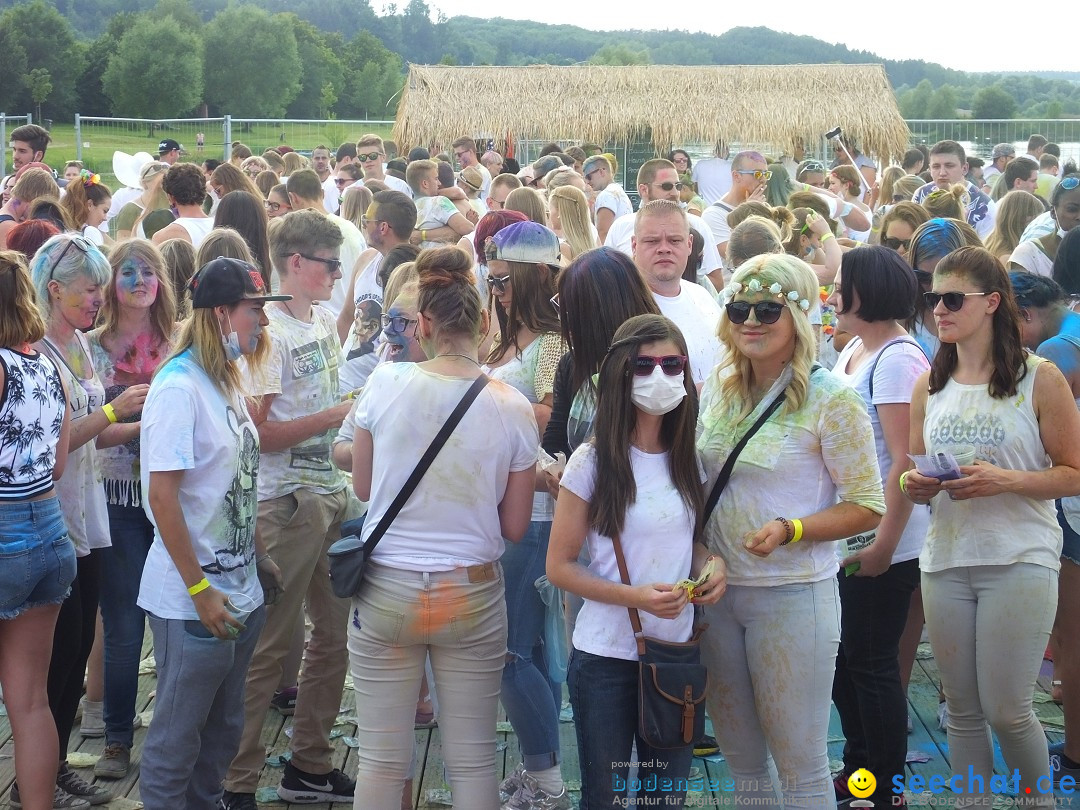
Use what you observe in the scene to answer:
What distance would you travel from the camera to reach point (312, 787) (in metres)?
4.27

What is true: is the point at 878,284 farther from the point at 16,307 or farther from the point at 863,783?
the point at 16,307

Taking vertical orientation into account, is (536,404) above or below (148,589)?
above

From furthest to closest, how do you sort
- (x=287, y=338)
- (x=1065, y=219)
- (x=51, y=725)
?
(x=1065, y=219) < (x=287, y=338) < (x=51, y=725)

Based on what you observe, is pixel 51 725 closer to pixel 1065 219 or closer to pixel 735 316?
pixel 735 316

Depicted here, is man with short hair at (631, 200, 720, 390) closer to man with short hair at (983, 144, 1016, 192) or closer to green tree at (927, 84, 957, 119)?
man with short hair at (983, 144, 1016, 192)

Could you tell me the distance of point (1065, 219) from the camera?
5852mm

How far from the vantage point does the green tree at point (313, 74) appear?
265 ft

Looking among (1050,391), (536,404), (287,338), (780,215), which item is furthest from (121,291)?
(780,215)

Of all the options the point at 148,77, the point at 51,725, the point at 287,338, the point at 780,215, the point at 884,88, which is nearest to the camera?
the point at 51,725

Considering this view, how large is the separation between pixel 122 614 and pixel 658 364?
260 cm

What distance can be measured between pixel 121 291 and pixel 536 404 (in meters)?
1.70

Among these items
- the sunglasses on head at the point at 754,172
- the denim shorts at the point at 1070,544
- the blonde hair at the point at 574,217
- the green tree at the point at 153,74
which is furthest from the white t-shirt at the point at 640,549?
the green tree at the point at 153,74

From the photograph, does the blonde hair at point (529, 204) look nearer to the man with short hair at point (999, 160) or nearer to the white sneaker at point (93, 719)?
the white sneaker at point (93, 719)

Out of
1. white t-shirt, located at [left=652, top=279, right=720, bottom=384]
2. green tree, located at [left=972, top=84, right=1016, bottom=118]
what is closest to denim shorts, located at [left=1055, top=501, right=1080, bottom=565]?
white t-shirt, located at [left=652, top=279, right=720, bottom=384]
